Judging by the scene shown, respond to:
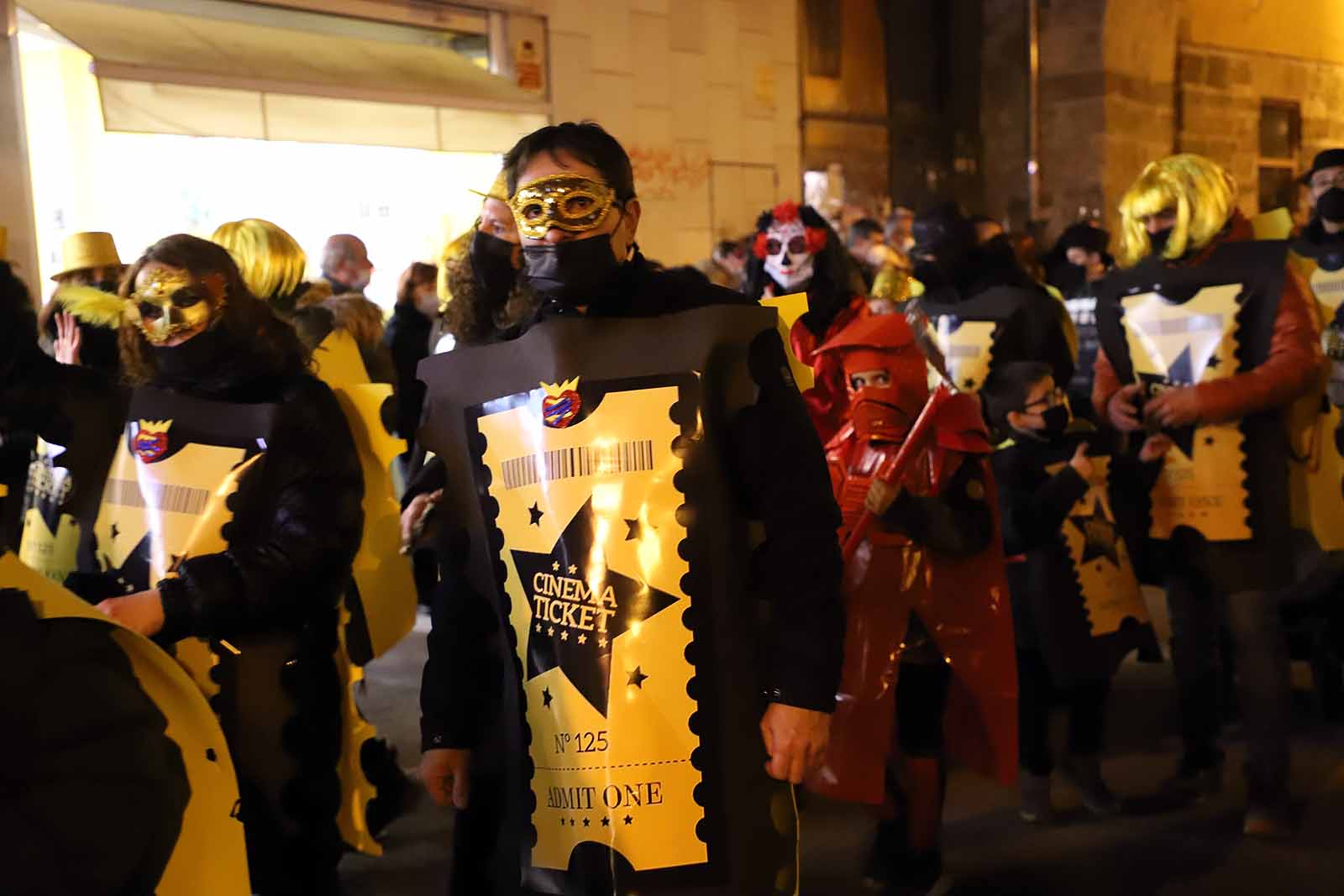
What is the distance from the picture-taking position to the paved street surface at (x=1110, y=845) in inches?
166

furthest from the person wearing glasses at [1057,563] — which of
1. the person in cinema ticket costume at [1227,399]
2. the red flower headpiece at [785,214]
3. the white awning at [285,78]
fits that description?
the white awning at [285,78]

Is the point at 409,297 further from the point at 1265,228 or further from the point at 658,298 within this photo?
the point at 658,298

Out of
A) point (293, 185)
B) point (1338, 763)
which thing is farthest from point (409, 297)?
point (1338, 763)

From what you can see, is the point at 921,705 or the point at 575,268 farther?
the point at 921,705

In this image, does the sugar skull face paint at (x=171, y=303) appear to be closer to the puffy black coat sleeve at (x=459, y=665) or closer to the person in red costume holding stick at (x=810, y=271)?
the puffy black coat sleeve at (x=459, y=665)

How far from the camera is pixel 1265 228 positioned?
4945 mm

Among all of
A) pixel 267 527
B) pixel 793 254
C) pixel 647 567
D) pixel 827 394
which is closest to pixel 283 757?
pixel 267 527

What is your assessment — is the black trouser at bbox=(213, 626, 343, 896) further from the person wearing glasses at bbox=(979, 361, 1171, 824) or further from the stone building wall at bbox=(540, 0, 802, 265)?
the stone building wall at bbox=(540, 0, 802, 265)

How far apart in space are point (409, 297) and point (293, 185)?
268 centimetres

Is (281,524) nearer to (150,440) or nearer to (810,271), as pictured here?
(150,440)

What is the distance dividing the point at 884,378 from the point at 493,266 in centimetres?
117

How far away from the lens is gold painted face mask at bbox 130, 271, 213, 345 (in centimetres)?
313

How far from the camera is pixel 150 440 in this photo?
10.3 ft

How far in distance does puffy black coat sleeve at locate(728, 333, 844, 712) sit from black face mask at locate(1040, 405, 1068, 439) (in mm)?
2425
